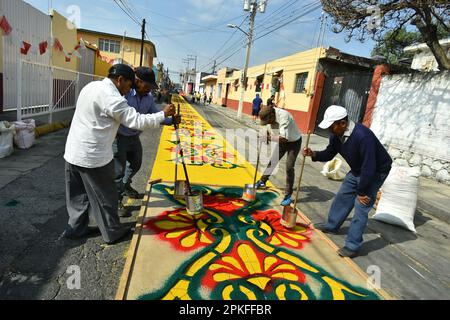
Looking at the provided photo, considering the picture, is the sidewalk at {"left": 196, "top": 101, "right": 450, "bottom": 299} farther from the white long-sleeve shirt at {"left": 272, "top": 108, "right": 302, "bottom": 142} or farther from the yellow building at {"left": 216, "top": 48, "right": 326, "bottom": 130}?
the yellow building at {"left": 216, "top": 48, "right": 326, "bottom": 130}

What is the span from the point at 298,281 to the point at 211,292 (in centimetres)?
82

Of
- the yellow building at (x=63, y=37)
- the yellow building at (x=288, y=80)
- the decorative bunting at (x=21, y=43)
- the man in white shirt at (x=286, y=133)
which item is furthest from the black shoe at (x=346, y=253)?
the yellow building at (x=63, y=37)

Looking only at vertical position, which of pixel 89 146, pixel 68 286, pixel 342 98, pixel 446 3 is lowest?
pixel 68 286

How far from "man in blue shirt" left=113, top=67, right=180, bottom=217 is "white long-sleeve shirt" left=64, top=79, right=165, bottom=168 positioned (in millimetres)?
764

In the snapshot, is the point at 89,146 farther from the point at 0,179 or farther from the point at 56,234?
the point at 0,179

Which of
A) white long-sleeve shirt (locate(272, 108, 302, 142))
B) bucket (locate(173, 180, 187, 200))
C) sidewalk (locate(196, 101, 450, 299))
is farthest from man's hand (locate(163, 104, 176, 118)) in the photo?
sidewalk (locate(196, 101, 450, 299))

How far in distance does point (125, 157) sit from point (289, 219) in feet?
7.20

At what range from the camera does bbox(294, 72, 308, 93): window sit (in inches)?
617

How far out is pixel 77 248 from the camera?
2.99 m

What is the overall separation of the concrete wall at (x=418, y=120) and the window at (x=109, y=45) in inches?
1535

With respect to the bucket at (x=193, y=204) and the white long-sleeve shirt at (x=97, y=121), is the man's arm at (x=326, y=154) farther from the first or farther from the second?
the white long-sleeve shirt at (x=97, y=121)

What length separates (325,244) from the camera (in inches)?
139

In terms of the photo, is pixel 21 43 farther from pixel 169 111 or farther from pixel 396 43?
pixel 396 43

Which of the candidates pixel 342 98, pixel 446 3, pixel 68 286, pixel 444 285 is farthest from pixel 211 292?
pixel 342 98
